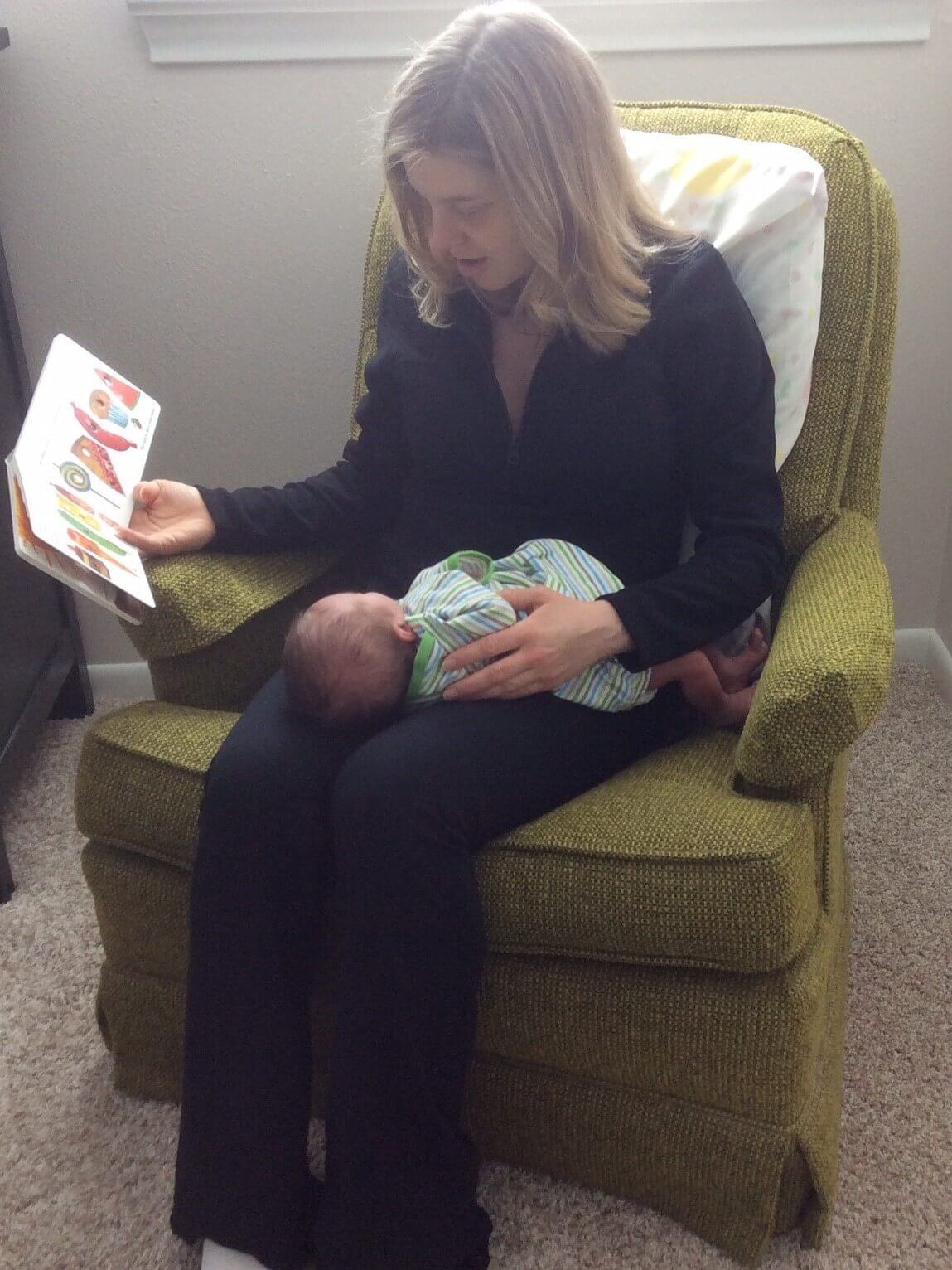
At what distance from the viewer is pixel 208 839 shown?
108 centimetres

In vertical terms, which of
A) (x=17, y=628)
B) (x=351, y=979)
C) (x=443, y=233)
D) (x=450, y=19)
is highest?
(x=450, y=19)

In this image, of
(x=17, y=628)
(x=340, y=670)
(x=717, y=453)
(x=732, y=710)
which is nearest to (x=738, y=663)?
(x=732, y=710)

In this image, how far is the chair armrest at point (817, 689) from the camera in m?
1.01

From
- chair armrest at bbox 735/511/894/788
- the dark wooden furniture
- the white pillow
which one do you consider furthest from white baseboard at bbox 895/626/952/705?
the dark wooden furniture

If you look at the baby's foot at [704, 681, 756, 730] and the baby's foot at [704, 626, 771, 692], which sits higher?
the baby's foot at [704, 626, 771, 692]

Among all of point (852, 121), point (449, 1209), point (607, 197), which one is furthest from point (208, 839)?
point (852, 121)

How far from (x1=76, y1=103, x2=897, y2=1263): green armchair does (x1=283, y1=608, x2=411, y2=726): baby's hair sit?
4.9 inches

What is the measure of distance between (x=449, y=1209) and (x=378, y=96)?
1.47 meters

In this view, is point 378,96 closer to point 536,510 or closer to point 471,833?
point 536,510

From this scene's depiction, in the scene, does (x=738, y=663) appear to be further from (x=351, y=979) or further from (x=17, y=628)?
(x=17, y=628)

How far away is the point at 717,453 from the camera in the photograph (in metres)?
1.23

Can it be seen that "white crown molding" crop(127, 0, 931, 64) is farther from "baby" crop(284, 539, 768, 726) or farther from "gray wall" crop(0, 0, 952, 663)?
"baby" crop(284, 539, 768, 726)

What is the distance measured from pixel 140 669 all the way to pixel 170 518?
0.86 metres

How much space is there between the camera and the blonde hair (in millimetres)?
1121
